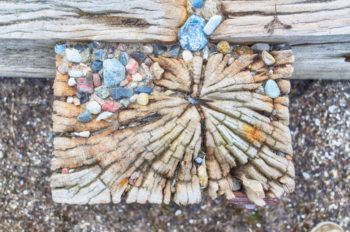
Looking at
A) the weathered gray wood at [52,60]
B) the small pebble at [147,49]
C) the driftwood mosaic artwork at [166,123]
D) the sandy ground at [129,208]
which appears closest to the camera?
the driftwood mosaic artwork at [166,123]

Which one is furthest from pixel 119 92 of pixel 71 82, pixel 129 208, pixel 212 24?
pixel 129 208

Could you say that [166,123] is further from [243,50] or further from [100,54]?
[243,50]

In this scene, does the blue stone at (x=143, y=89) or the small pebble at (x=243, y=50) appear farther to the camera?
the small pebble at (x=243, y=50)

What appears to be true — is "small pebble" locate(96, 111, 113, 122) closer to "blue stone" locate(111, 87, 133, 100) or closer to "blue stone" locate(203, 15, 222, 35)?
"blue stone" locate(111, 87, 133, 100)

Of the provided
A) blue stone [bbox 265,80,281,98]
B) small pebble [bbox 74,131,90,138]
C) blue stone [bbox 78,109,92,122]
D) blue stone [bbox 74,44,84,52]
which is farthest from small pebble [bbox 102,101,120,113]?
blue stone [bbox 265,80,281,98]

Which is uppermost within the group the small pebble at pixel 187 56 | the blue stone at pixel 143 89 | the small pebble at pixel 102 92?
the small pebble at pixel 187 56

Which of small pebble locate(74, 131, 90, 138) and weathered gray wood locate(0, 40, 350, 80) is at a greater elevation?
weathered gray wood locate(0, 40, 350, 80)

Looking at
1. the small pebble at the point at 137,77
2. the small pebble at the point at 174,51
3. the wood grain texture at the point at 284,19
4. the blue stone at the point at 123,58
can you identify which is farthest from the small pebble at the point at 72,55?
the wood grain texture at the point at 284,19

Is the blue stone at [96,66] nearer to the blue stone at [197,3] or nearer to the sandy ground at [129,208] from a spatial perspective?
the blue stone at [197,3]
